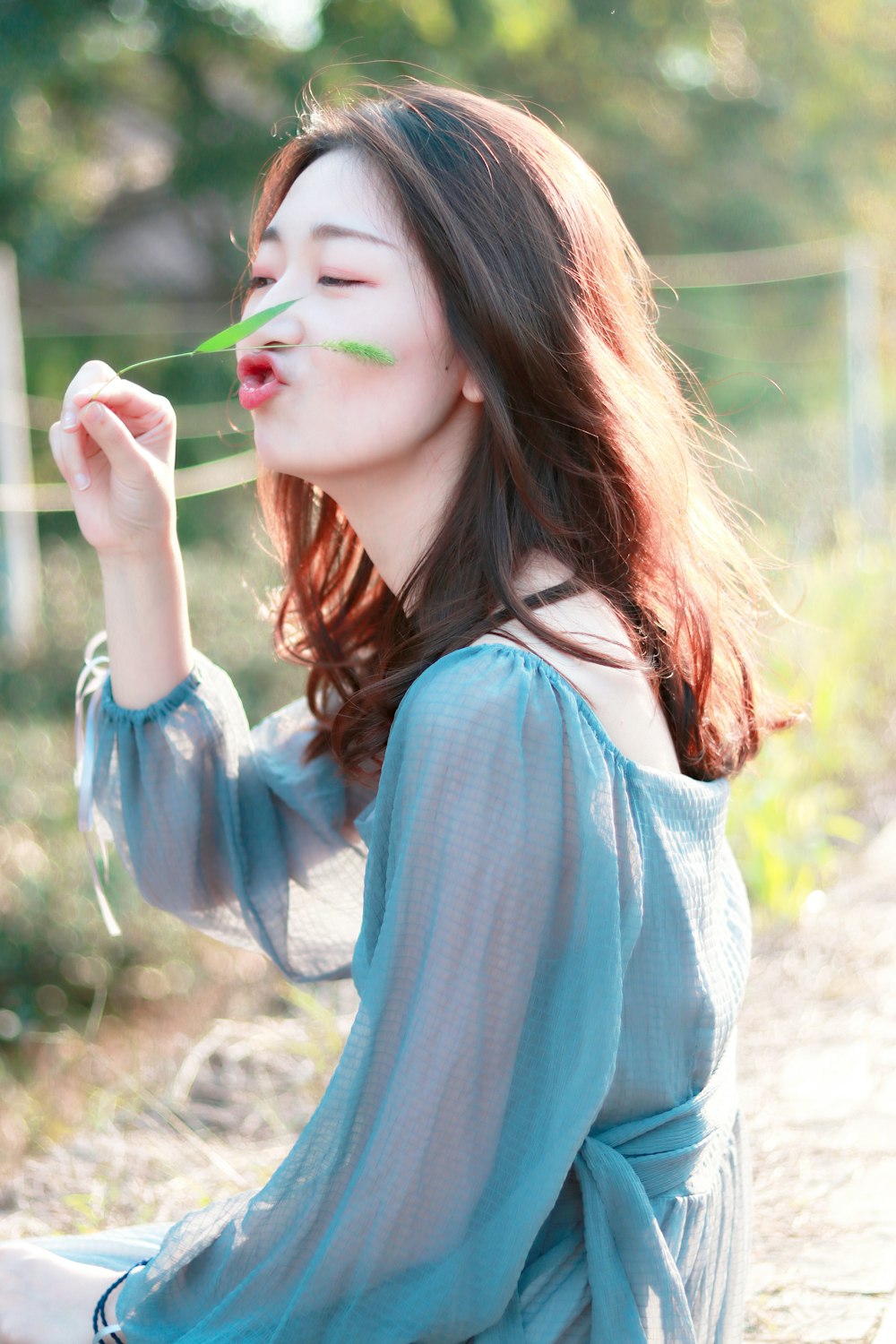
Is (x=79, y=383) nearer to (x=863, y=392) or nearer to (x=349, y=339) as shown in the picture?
(x=349, y=339)

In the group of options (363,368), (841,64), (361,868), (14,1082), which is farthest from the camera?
(841,64)

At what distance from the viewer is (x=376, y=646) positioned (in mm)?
Result: 1847

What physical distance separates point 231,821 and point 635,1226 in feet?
2.58

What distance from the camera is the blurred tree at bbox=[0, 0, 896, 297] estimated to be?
945 cm

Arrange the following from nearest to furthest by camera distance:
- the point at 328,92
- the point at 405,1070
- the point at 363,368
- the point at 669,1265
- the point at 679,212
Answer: the point at 405,1070 → the point at 669,1265 → the point at 363,368 → the point at 328,92 → the point at 679,212

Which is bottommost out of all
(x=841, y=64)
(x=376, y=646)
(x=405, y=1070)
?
(x=405, y=1070)

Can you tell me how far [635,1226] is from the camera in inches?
48.3

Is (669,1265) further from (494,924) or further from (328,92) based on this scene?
(328,92)

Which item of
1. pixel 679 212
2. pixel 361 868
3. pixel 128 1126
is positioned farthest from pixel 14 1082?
pixel 679 212

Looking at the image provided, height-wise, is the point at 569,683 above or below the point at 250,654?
above

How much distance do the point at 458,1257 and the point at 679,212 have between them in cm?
1318

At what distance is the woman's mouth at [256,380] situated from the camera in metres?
1.46

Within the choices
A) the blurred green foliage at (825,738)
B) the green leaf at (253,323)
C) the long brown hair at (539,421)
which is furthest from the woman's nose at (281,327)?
the blurred green foliage at (825,738)

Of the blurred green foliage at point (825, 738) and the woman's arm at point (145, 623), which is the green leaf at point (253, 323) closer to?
the woman's arm at point (145, 623)
